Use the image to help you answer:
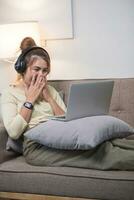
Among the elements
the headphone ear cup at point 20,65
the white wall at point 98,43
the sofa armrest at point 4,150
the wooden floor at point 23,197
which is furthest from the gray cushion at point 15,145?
the white wall at point 98,43

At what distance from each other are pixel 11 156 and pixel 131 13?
1.33 m

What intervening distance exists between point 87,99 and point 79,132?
0.60 ft

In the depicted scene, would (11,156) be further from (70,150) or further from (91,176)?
(91,176)

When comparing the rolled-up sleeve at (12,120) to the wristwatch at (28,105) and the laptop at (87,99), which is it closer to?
the wristwatch at (28,105)

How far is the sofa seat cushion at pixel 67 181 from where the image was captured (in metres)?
1.29

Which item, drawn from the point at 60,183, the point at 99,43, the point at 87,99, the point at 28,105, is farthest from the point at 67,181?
the point at 99,43

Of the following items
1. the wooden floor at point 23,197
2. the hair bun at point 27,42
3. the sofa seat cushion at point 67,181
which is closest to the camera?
the sofa seat cushion at point 67,181

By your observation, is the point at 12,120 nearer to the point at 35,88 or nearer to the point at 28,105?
the point at 28,105

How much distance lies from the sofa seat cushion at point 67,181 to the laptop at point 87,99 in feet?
0.90

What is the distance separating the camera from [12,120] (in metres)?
1.65

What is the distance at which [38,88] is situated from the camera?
1.80 m

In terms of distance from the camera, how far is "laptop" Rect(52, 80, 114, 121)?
1466 millimetres

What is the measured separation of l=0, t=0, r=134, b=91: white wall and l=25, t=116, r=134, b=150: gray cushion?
0.89 metres

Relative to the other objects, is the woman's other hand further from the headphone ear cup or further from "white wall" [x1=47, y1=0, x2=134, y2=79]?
"white wall" [x1=47, y1=0, x2=134, y2=79]
